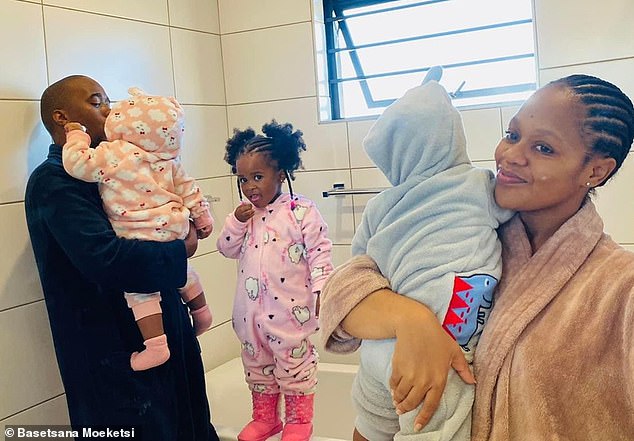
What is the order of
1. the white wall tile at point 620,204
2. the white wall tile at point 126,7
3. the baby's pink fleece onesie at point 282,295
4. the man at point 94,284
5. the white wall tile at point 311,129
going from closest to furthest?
the man at point 94,284 < the baby's pink fleece onesie at point 282,295 < the white wall tile at point 126,7 < the white wall tile at point 620,204 < the white wall tile at point 311,129

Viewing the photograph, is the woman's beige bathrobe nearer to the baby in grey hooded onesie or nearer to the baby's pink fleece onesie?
the baby in grey hooded onesie

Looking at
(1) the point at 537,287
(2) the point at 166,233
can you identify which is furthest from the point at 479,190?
(2) the point at 166,233

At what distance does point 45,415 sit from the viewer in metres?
1.75

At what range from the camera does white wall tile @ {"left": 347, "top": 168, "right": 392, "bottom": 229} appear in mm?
2396

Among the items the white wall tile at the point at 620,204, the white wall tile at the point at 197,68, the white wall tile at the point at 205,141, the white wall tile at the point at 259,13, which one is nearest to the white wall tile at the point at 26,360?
the white wall tile at the point at 205,141

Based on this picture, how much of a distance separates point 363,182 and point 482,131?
47 centimetres

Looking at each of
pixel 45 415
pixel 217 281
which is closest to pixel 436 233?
pixel 45 415

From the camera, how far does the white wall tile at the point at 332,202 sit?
2465 millimetres

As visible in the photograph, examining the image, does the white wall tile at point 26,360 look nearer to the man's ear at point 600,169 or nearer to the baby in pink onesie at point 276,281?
the baby in pink onesie at point 276,281

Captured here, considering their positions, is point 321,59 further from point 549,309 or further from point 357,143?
point 549,309

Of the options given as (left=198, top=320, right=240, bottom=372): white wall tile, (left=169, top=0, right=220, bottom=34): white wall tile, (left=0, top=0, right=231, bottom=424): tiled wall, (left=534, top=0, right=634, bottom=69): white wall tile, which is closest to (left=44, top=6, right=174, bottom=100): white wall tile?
(left=0, top=0, right=231, bottom=424): tiled wall

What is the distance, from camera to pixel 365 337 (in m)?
1.07

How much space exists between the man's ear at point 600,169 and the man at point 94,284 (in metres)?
0.93

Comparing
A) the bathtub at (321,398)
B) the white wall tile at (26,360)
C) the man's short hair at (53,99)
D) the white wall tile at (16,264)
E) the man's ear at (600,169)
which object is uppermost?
the man's short hair at (53,99)
